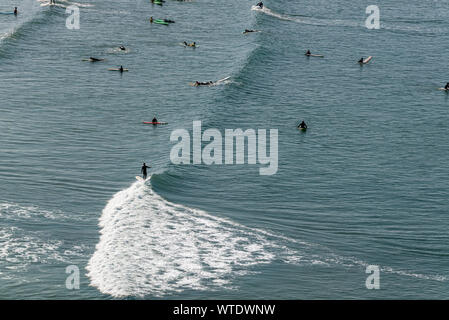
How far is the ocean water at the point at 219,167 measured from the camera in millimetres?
53031

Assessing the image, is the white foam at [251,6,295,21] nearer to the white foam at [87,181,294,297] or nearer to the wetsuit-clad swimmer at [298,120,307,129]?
the wetsuit-clad swimmer at [298,120,307,129]

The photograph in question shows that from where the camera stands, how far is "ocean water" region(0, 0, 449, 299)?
53.0 m

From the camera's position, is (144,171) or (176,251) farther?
(144,171)

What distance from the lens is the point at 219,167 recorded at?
73.4 meters

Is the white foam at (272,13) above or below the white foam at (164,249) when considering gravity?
above

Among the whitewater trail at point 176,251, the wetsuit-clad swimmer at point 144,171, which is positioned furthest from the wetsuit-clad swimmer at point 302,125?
the whitewater trail at point 176,251

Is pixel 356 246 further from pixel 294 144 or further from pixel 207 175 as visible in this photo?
pixel 294 144

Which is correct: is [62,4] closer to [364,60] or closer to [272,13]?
[272,13]

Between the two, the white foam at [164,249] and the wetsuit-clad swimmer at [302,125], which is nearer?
the white foam at [164,249]

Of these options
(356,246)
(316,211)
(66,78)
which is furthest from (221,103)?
(356,246)

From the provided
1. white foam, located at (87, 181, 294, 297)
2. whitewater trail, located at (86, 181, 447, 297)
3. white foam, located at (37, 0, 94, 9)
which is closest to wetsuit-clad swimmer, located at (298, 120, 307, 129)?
white foam, located at (87, 181, 294, 297)

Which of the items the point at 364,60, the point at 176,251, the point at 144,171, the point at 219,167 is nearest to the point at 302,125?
the point at 219,167

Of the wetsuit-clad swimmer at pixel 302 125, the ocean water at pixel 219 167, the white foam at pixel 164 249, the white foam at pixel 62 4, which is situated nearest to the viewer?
the white foam at pixel 164 249

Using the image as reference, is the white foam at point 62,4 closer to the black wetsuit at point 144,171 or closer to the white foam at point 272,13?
the white foam at point 272,13
